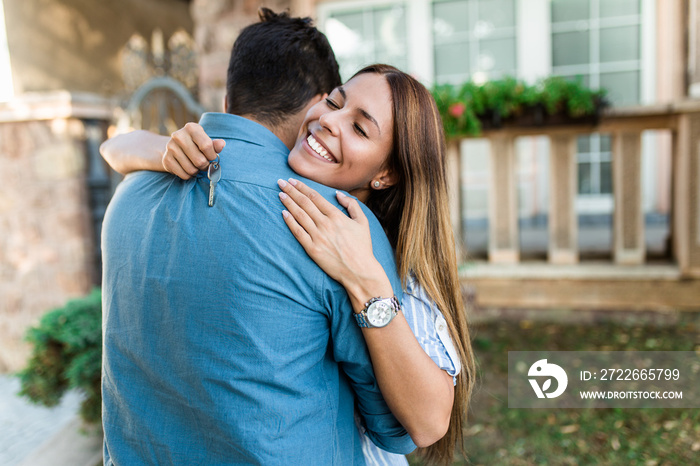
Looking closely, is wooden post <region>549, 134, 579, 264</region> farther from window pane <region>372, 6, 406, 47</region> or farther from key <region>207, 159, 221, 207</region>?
key <region>207, 159, 221, 207</region>

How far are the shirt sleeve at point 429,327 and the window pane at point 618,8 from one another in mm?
6157

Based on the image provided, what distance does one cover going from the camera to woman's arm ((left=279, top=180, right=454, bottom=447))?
1045mm

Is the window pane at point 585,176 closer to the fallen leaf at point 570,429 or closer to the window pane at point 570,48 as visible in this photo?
the window pane at point 570,48

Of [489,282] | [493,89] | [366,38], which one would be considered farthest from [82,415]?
[366,38]

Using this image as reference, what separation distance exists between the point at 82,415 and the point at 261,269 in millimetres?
2245

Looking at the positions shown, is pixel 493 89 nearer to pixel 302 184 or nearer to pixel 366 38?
pixel 366 38

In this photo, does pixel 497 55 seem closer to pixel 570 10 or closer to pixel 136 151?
pixel 570 10

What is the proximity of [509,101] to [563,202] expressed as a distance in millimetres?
1006

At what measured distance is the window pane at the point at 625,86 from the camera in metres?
6.13

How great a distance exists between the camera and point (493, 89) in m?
4.09

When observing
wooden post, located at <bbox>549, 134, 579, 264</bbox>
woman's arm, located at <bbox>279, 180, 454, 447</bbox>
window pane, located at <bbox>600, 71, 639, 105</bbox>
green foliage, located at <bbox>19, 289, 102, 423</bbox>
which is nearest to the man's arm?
woman's arm, located at <bbox>279, 180, 454, 447</bbox>

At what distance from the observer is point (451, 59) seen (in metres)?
6.23

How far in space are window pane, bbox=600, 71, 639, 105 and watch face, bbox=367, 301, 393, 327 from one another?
6.17 m

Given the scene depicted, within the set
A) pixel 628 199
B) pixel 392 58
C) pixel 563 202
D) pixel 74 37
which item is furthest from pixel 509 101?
pixel 74 37
